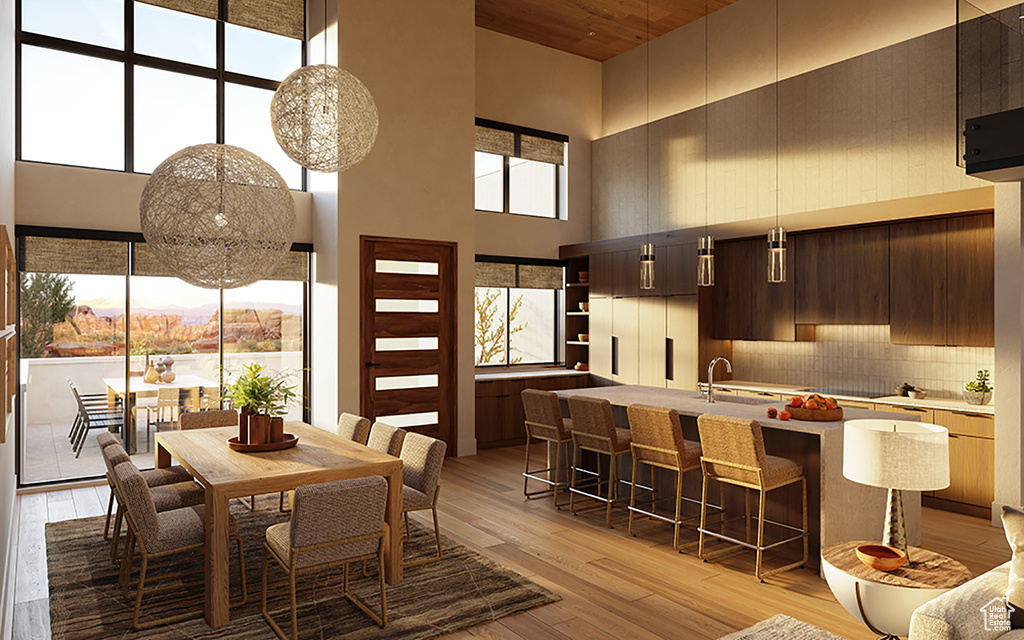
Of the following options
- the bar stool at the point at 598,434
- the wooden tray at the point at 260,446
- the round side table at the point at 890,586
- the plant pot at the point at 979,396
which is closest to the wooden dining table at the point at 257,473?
the wooden tray at the point at 260,446

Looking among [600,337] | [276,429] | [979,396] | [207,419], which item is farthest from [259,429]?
[979,396]

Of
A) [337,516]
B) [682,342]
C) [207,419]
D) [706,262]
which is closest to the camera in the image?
[337,516]

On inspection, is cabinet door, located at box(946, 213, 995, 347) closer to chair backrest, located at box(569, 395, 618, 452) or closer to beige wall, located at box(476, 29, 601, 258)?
chair backrest, located at box(569, 395, 618, 452)

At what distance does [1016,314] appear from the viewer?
5.08 m

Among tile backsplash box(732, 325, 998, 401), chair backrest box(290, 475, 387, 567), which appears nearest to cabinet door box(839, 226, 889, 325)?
tile backsplash box(732, 325, 998, 401)

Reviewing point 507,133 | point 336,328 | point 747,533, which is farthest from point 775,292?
point 336,328

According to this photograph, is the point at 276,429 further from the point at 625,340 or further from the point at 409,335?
the point at 625,340

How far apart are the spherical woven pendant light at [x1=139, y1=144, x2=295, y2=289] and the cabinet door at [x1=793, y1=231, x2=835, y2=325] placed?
16.9ft

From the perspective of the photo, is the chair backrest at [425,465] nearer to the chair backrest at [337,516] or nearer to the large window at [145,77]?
the chair backrest at [337,516]

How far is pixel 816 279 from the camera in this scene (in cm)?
680

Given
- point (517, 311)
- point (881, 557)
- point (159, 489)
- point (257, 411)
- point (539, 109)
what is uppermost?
point (539, 109)

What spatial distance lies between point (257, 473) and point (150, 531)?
1.92 feet

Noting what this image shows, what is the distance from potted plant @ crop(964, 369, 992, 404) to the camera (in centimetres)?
548

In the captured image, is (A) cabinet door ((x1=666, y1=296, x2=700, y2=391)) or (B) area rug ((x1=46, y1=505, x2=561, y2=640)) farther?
(A) cabinet door ((x1=666, y1=296, x2=700, y2=391))
